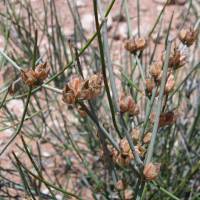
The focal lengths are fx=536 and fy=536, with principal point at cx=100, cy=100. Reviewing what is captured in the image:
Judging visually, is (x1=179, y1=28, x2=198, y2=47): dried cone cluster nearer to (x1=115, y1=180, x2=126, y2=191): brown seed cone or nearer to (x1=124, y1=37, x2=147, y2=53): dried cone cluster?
(x1=124, y1=37, x2=147, y2=53): dried cone cluster

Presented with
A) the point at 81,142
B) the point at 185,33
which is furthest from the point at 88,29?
the point at 185,33

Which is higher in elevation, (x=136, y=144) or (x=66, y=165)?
(x=136, y=144)

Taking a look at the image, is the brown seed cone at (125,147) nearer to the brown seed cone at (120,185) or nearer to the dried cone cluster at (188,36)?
the brown seed cone at (120,185)

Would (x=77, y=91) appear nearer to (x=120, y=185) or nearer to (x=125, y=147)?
(x=125, y=147)

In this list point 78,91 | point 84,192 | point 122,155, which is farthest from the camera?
point 84,192

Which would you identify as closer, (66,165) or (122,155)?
(122,155)

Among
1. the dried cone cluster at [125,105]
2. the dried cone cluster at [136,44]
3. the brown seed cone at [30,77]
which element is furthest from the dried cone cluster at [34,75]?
the dried cone cluster at [136,44]

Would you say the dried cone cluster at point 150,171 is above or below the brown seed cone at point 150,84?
below

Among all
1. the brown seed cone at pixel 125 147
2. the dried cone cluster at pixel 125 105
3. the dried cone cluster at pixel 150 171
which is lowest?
the dried cone cluster at pixel 150 171

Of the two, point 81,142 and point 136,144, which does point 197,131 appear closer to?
point 81,142

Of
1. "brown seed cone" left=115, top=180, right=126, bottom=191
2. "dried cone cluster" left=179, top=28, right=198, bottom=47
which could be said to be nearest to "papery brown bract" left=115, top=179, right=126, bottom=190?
"brown seed cone" left=115, top=180, right=126, bottom=191

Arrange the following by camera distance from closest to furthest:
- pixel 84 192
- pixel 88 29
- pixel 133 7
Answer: pixel 84 192 < pixel 88 29 < pixel 133 7
